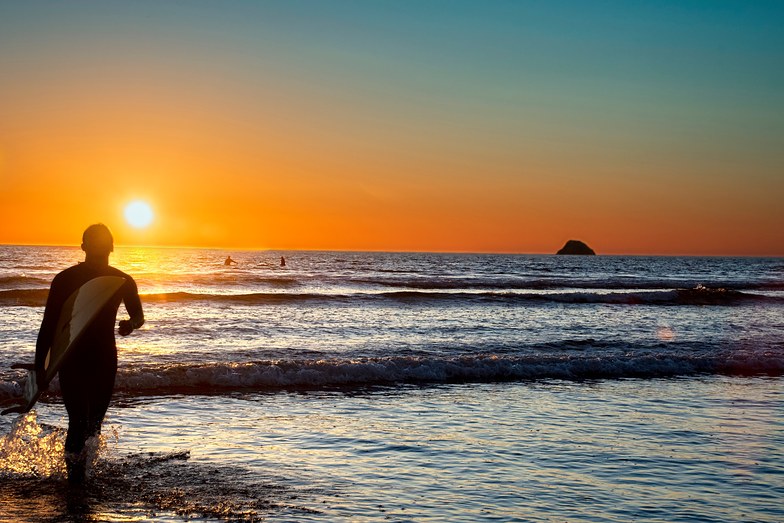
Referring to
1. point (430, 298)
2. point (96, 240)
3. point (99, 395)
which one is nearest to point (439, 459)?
point (99, 395)

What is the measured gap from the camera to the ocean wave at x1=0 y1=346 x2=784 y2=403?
12867mm

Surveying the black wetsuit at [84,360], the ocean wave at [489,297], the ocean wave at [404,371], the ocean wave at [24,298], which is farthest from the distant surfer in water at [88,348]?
the ocean wave at [489,297]

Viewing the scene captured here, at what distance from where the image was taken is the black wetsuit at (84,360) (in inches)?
252

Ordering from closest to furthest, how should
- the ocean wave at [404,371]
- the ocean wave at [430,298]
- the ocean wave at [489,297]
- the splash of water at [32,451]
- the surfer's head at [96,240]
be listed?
the surfer's head at [96,240] → the splash of water at [32,451] → the ocean wave at [404,371] → the ocean wave at [430,298] → the ocean wave at [489,297]

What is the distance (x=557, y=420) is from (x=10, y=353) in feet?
39.7

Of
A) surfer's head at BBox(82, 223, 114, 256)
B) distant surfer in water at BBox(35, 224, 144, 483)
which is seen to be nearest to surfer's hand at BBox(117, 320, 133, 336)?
distant surfer in water at BBox(35, 224, 144, 483)

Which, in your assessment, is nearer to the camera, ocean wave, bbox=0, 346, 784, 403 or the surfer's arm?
the surfer's arm

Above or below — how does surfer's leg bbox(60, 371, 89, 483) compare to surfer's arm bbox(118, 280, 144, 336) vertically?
below

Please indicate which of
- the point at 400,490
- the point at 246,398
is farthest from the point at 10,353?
the point at 400,490

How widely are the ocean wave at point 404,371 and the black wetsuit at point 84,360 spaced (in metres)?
5.56

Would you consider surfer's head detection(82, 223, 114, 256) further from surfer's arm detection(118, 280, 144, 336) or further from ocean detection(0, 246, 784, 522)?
ocean detection(0, 246, 784, 522)

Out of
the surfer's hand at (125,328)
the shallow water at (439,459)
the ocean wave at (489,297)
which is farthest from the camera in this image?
the ocean wave at (489,297)

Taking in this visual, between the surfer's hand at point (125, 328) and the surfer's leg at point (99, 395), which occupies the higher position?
the surfer's hand at point (125, 328)

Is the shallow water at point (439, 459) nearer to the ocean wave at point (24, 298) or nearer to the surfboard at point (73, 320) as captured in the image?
the surfboard at point (73, 320)
